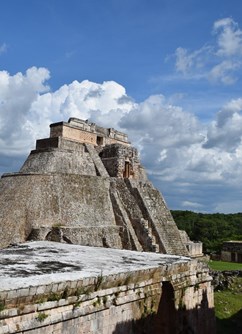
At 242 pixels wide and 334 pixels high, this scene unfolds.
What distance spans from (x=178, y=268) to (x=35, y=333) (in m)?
4.30

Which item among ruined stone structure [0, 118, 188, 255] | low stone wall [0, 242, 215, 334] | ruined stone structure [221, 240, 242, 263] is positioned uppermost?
ruined stone structure [0, 118, 188, 255]

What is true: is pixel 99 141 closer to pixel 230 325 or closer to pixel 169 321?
pixel 230 325

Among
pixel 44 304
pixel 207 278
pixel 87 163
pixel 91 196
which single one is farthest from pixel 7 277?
pixel 87 163

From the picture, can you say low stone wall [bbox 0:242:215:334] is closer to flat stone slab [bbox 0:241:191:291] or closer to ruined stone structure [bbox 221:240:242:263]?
flat stone slab [bbox 0:241:191:291]

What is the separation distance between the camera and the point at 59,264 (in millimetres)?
8164

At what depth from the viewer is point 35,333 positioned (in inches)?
233

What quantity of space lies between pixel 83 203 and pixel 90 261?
1083 cm

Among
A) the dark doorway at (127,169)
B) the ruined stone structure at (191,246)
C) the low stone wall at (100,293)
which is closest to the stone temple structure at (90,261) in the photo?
the low stone wall at (100,293)

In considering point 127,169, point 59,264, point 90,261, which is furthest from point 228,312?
point 127,169

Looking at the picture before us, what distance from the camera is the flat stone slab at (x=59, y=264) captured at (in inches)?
258

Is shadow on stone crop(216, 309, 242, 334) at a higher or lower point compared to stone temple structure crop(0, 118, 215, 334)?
lower

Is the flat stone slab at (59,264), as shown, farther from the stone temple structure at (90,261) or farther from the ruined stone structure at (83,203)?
the ruined stone structure at (83,203)

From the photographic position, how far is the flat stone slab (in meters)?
6.56

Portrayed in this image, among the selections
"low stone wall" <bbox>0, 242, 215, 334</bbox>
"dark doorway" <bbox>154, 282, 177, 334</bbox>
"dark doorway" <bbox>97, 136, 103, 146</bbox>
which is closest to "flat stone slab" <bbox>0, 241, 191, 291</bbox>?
"low stone wall" <bbox>0, 242, 215, 334</bbox>
